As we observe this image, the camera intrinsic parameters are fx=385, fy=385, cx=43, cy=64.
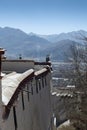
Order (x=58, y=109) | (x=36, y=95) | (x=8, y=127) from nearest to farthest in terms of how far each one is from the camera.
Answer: (x=8, y=127) → (x=36, y=95) → (x=58, y=109)

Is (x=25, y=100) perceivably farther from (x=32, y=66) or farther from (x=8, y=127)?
(x=32, y=66)

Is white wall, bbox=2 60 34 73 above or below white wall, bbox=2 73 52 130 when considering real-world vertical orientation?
above

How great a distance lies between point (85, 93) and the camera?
956 inches

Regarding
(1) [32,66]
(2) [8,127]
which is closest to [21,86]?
(2) [8,127]

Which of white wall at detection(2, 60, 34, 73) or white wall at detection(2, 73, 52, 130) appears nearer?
white wall at detection(2, 73, 52, 130)

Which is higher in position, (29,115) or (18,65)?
(18,65)

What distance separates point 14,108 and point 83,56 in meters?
13.8

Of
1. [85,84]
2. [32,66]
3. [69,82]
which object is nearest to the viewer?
[32,66]

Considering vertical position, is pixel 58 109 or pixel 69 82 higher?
pixel 69 82

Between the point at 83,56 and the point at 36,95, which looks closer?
the point at 36,95

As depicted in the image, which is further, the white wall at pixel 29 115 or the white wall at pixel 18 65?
the white wall at pixel 18 65

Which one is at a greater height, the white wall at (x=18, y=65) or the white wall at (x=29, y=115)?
the white wall at (x=18, y=65)

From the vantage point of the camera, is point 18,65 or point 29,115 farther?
point 18,65

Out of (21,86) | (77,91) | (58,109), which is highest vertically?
(21,86)
